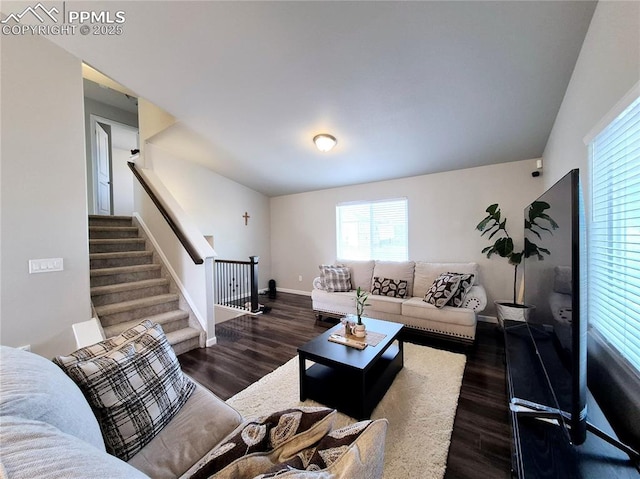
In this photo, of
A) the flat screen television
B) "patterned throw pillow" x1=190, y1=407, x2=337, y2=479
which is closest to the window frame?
the flat screen television

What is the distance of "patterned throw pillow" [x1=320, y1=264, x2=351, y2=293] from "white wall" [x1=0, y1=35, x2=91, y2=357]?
2.79 m

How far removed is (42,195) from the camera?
209 centimetres

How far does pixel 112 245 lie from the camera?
3.49 m

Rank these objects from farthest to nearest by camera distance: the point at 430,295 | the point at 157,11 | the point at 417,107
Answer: the point at 430,295 < the point at 417,107 < the point at 157,11

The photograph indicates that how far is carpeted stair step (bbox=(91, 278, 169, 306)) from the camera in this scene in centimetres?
277

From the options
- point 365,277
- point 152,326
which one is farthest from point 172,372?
point 365,277

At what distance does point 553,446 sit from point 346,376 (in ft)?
4.24

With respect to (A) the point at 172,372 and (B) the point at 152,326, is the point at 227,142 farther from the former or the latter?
(A) the point at 172,372

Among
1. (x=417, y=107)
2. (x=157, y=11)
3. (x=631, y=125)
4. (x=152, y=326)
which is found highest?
(x=157, y=11)

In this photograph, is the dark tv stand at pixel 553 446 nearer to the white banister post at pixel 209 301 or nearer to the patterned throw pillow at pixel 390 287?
the patterned throw pillow at pixel 390 287

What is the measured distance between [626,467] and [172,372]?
6.39 ft

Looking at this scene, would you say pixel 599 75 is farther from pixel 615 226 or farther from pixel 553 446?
pixel 553 446

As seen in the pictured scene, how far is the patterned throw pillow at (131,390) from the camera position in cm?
99

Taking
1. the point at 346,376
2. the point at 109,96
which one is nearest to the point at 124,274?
the point at 346,376
